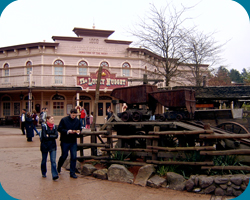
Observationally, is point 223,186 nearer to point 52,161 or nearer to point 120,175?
point 120,175

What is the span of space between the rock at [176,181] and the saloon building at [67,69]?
17.9 meters

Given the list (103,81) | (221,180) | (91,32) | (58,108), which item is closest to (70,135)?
(221,180)

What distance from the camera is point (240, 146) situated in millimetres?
6727

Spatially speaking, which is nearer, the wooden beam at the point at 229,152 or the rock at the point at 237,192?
the rock at the point at 237,192

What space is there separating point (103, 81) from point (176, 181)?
59.9ft

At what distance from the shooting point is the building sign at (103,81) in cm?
2322

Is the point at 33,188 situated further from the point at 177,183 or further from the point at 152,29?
the point at 152,29

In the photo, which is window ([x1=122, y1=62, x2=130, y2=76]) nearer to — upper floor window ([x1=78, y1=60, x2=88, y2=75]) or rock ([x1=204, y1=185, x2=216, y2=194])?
upper floor window ([x1=78, y1=60, x2=88, y2=75])

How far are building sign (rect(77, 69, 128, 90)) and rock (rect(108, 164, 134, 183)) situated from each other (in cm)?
1701

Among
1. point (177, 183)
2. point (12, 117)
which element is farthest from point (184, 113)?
point (12, 117)

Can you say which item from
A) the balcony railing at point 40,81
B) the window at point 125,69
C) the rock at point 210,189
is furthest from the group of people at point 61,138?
the window at point 125,69

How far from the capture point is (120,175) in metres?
6.58

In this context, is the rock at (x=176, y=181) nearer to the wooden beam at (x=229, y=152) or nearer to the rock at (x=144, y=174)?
the rock at (x=144, y=174)

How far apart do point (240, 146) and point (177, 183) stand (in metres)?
2.12
